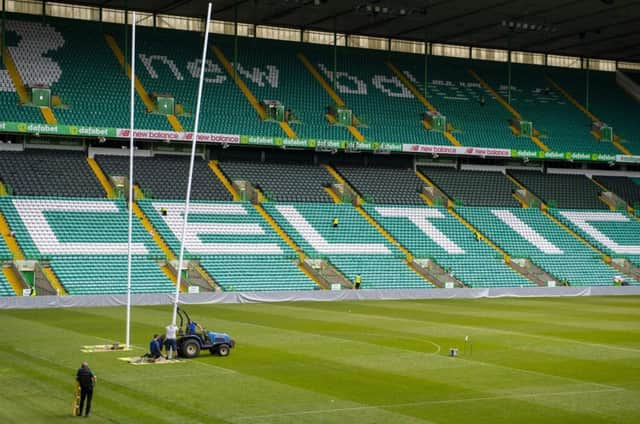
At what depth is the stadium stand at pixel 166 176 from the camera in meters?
59.1

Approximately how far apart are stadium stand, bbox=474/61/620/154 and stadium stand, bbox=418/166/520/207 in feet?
15.9

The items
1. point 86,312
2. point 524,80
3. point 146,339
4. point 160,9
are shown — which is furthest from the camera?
point 524,80

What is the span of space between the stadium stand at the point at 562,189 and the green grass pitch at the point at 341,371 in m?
29.3

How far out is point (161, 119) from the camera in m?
60.5

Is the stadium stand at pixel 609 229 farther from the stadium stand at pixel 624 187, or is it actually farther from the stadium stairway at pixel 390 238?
the stadium stairway at pixel 390 238

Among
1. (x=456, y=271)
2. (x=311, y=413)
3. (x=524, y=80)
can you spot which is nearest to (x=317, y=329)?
(x=311, y=413)

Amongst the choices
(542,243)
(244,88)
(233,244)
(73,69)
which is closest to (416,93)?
(244,88)

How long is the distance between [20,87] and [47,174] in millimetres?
5773

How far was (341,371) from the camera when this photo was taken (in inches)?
Answer: 1023

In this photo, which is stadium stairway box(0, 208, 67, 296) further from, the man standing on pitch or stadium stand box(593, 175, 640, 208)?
stadium stand box(593, 175, 640, 208)

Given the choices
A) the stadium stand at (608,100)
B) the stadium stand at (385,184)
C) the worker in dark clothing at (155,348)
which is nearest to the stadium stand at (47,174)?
the stadium stand at (385,184)

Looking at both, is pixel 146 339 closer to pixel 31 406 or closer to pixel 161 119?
pixel 31 406

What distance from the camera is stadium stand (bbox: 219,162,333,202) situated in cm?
6259

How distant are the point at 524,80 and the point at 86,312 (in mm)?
47113
